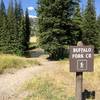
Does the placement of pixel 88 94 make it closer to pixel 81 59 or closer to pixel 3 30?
pixel 81 59

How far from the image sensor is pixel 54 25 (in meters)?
31.2

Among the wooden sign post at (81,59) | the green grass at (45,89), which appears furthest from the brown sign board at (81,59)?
the green grass at (45,89)

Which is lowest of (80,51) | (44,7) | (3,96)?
(3,96)

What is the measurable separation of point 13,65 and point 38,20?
57.1 ft

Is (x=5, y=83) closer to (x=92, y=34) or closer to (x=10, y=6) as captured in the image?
(x=92, y=34)

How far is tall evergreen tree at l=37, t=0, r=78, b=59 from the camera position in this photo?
103 ft

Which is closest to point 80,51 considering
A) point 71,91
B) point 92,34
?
point 71,91

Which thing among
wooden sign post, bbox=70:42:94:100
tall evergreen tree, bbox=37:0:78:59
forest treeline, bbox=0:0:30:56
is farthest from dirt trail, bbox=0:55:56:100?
forest treeline, bbox=0:0:30:56

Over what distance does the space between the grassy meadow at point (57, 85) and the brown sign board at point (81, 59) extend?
1.68m

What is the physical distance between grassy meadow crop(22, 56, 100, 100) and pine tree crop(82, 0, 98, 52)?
139ft

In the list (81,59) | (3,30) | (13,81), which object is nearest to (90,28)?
(3,30)

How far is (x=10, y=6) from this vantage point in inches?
3007

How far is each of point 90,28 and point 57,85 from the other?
1841 inches

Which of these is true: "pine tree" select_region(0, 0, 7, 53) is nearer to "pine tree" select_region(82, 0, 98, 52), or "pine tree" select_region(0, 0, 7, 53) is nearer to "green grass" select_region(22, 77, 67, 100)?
"pine tree" select_region(82, 0, 98, 52)
